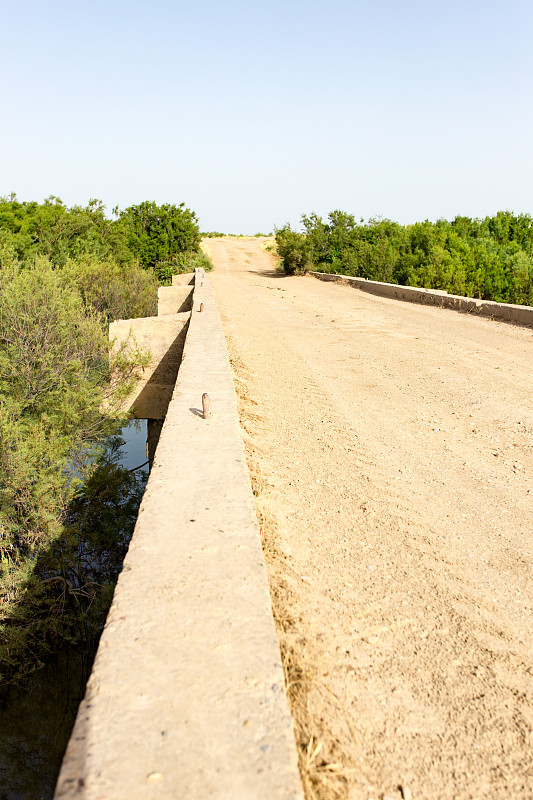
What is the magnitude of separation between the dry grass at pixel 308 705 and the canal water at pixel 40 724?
2.68 meters

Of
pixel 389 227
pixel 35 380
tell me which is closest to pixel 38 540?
pixel 35 380

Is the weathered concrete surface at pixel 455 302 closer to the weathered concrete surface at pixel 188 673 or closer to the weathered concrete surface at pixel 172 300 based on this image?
the weathered concrete surface at pixel 172 300

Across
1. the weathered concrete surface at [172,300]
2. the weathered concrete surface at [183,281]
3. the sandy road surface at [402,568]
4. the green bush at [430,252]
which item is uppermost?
the green bush at [430,252]

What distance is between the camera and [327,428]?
4965 millimetres

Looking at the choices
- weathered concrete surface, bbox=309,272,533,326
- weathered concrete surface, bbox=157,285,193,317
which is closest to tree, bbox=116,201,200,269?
weathered concrete surface, bbox=309,272,533,326

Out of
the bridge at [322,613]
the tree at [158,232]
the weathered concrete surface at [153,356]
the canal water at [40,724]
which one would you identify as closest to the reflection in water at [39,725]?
the canal water at [40,724]

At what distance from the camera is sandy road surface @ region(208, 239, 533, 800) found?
5.96 ft

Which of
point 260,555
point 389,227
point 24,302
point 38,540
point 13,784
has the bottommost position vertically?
point 13,784

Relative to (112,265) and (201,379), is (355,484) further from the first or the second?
(112,265)

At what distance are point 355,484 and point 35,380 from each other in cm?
391

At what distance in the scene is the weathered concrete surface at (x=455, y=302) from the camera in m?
10.3

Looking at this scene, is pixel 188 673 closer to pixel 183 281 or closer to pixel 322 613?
pixel 322 613

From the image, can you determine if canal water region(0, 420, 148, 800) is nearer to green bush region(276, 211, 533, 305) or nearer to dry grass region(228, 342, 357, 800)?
dry grass region(228, 342, 357, 800)

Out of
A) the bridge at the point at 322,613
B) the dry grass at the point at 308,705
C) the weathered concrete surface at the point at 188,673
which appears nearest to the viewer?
the weathered concrete surface at the point at 188,673
